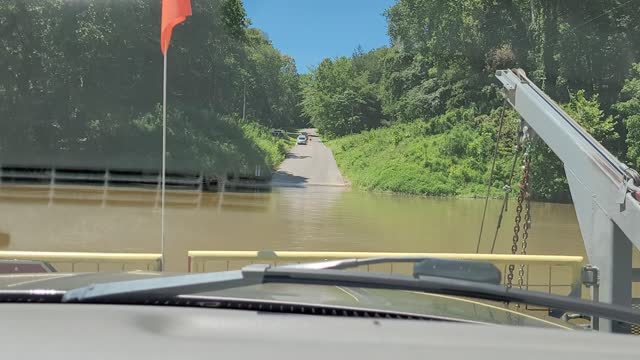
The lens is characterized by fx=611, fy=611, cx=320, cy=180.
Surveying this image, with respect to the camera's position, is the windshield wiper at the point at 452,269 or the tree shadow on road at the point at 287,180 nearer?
the windshield wiper at the point at 452,269

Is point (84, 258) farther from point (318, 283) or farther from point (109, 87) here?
point (109, 87)

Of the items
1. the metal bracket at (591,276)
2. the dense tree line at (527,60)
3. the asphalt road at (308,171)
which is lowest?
the metal bracket at (591,276)

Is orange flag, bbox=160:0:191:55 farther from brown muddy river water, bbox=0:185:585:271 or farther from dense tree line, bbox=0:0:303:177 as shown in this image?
dense tree line, bbox=0:0:303:177


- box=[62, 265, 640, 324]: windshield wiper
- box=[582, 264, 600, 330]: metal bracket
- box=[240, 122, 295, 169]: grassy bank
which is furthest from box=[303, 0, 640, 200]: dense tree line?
box=[62, 265, 640, 324]: windshield wiper

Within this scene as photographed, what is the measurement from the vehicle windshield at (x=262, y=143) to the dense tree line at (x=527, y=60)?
0.12 m

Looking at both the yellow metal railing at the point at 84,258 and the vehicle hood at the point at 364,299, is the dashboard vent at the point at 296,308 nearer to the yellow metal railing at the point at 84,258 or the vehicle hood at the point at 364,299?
the vehicle hood at the point at 364,299

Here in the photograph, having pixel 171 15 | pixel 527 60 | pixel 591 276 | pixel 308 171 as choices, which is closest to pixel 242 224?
pixel 171 15

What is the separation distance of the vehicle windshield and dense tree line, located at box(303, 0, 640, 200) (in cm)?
12

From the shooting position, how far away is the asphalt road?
32.4m

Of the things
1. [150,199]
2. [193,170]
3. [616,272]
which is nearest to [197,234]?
[150,199]

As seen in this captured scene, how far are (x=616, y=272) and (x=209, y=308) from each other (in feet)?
12.4

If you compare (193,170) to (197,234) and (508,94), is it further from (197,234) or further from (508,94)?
(508,94)

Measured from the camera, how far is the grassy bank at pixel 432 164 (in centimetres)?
3112

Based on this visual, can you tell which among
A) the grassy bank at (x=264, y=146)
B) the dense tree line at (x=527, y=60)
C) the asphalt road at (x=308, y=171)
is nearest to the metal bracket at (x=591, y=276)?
the dense tree line at (x=527, y=60)
